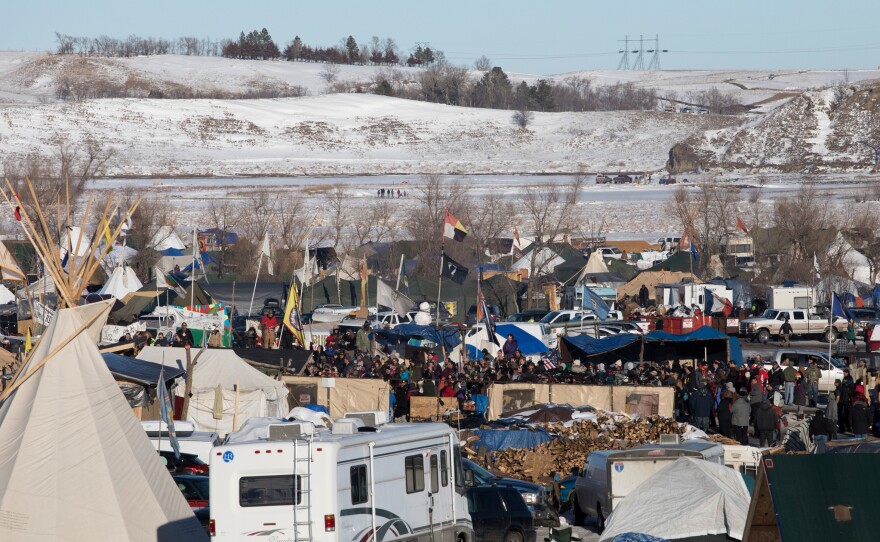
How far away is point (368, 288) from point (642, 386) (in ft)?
57.1

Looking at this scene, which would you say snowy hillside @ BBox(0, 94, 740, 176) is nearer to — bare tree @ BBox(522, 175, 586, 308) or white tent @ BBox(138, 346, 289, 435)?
bare tree @ BBox(522, 175, 586, 308)

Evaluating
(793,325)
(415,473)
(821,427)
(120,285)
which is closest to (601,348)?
(821,427)

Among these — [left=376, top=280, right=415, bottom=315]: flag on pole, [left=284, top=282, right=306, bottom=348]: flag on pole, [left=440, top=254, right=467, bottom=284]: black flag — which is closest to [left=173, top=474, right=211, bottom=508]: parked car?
[left=284, top=282, right=306, bottom=348]: flag on pole

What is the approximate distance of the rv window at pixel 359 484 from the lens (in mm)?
11477

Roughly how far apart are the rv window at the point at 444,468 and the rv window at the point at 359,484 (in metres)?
1.37

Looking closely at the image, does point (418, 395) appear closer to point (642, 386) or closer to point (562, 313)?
point (642, 386)

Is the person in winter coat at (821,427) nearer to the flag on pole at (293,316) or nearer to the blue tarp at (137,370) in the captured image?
the blue tarp at (137,370)

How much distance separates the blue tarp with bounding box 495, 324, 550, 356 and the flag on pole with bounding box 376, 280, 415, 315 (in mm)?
4728

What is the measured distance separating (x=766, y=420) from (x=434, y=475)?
883 centimetres

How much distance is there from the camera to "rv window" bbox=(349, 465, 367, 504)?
11.5m

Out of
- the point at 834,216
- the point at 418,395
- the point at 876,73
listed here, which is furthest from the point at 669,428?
the point at 876,73

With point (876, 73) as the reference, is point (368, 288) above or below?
below

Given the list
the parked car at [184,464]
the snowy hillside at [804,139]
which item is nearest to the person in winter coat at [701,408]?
the parked car at [184,464]

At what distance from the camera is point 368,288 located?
3866cm
